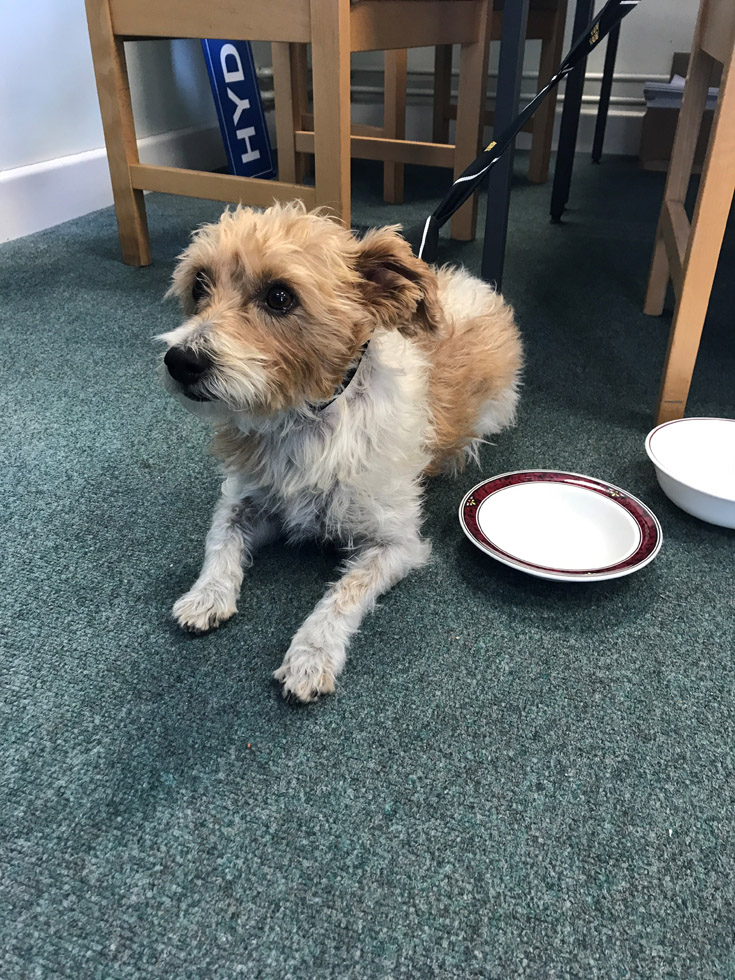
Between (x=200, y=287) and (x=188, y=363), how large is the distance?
0.21 metres

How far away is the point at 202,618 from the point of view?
1150 mm

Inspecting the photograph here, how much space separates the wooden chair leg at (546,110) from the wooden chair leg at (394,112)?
69 centimetres

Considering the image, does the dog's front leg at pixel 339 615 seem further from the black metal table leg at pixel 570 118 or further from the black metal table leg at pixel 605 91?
the black metal table leg at pixel 605 91

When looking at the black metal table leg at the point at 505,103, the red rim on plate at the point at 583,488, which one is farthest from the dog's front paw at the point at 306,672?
the black metal table leg at the point at 505,103

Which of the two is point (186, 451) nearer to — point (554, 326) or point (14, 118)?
point (554, 326)

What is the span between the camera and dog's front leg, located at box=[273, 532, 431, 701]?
105 centimetres

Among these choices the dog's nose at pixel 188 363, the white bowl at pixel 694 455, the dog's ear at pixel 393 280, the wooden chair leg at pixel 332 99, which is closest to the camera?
the dog's nose at pixel 188 363

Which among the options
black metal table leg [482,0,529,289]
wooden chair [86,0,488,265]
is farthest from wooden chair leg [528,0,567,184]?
black metal table leg [482,0,529,289]

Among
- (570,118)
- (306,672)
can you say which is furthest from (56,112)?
(306,672)

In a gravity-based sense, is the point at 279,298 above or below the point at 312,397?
above

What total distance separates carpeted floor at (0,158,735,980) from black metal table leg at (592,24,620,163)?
3.16 meters

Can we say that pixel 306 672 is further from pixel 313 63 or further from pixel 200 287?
pixel 313 63

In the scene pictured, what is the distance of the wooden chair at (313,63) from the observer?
6.23 feet

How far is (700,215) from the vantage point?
1.51 metres
